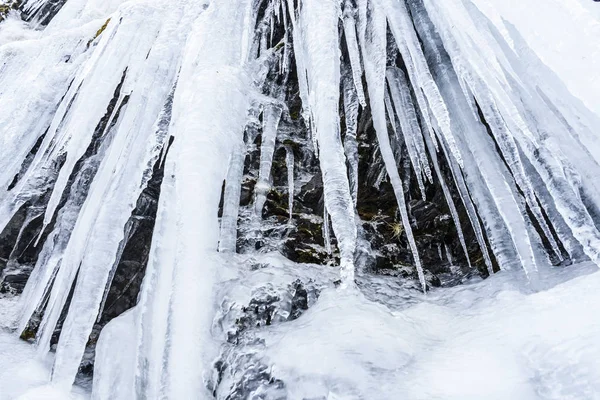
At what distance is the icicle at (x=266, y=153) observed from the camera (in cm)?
435

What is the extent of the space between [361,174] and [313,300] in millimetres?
1670

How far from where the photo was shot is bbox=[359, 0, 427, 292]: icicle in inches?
152

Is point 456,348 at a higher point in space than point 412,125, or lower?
lower

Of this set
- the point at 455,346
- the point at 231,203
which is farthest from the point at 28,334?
the point at 455,346

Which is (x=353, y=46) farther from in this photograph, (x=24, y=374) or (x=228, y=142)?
(x=24, y=374)

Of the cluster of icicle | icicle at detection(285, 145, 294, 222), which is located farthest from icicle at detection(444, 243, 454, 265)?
icicle at detection(285, 145, 294, 222)

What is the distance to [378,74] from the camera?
432 centimetres

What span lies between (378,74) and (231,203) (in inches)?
71.2

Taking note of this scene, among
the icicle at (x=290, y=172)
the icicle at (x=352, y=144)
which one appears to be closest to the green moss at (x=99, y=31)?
the icicle at (x=290, y=172)

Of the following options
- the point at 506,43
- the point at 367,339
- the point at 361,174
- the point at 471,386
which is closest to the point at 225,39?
the point at 361,174

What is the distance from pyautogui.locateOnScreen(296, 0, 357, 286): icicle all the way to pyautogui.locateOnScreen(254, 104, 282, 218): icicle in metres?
0.52

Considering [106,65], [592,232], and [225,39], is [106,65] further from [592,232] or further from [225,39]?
[592,232]

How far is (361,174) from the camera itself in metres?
4.71

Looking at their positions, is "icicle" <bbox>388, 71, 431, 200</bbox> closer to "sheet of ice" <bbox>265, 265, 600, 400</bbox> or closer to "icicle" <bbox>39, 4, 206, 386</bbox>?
"sheet of ice" <bbox>265, 265, 600, 400</bbox>
